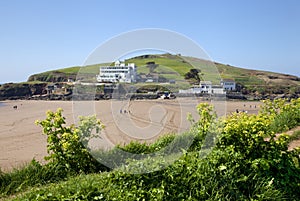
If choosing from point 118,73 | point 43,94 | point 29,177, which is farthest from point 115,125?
point 43,94

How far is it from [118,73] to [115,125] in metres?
1.66

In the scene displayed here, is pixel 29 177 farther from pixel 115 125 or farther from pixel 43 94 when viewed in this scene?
pixel 43 94

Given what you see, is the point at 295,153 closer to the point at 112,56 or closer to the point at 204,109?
the point at 204,109

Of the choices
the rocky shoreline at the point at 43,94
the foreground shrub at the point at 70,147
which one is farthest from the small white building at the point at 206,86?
the rocky shoreline at the point at 43,94

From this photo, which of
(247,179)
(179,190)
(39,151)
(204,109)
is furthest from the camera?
(39,151)

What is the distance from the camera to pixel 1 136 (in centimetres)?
1839

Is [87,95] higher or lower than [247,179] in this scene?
higher

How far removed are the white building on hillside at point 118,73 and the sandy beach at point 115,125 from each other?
0.54 metres

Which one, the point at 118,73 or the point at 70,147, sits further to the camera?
the point at 118,73

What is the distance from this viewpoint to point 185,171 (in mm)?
4730

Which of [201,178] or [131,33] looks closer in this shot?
[201,178]

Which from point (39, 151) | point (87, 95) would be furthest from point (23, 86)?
point (87, 95)

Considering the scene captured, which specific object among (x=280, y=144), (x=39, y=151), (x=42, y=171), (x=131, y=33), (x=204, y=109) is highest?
(x=131, y=33)

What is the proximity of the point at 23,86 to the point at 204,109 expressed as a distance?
57.9 meters
